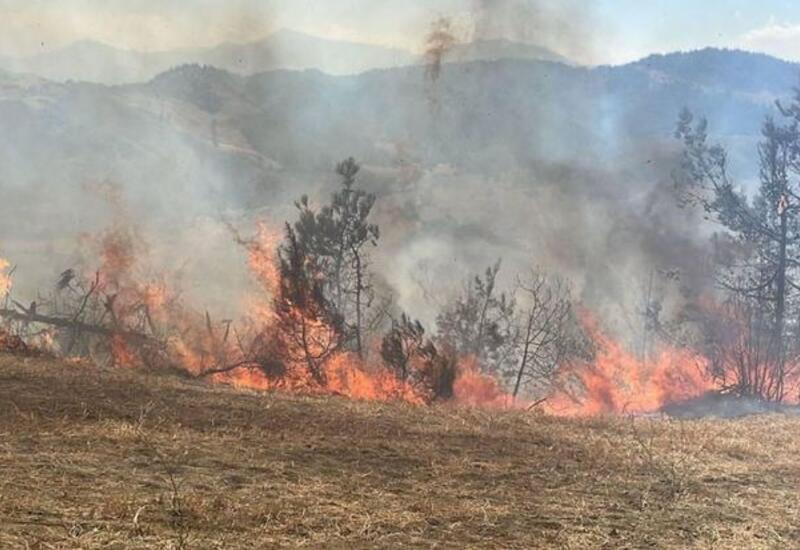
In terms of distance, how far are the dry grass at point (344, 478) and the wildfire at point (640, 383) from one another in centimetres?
1422

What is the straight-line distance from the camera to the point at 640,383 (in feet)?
96.1

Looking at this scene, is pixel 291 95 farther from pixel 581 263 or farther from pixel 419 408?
pixel 419 408

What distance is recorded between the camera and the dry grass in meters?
6.69

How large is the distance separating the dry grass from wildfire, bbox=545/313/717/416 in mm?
14217

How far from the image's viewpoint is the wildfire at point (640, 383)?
28.6m

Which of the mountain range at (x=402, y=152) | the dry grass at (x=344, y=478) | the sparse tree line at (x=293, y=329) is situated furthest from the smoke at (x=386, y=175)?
the dry grass at (x=344, y=478)

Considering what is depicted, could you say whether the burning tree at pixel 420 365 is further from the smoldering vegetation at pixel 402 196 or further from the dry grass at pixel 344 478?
the dry grass at pixel 344 478

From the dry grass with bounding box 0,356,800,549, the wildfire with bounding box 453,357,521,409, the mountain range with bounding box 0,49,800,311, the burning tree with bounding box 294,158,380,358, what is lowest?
the wildfire with bounding box 453,357,521,409

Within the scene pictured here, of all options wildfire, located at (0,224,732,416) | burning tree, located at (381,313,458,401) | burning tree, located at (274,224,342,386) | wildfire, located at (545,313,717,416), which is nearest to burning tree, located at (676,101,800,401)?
wildfire, located at (545,313,717,416)

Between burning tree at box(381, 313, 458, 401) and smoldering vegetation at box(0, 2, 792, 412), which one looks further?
smoldering vegetation at box(0, 2, 792, 412)

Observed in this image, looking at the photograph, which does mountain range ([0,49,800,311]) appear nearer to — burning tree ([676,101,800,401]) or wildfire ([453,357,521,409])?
burning tree ([676,101,800,401])

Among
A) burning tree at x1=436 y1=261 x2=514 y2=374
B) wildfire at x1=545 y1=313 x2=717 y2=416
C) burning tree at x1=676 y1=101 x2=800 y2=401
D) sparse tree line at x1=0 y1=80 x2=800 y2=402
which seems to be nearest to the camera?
sparse tree line at x1=0 y1=80 x2=800 y2=402

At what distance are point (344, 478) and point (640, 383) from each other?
2267cm

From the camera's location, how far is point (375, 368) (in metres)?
26.2
